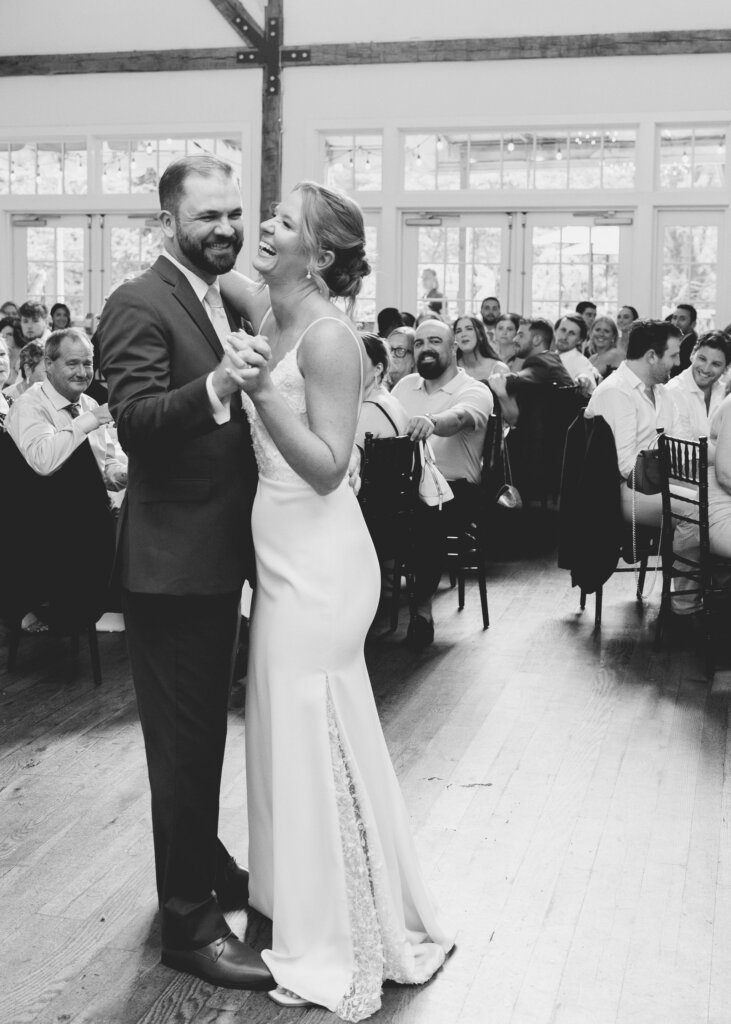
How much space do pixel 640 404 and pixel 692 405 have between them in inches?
19.0

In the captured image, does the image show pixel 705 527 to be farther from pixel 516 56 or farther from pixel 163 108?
pixel 163 108

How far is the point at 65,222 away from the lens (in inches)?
497

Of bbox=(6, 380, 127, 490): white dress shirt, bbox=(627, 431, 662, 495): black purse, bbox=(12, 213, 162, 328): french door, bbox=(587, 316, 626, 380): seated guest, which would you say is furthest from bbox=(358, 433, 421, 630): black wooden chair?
bbox=(12, 213, 162, 328): french door

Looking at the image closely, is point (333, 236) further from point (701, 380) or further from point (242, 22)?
point (242, 22)

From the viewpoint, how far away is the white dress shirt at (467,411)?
19.5ft

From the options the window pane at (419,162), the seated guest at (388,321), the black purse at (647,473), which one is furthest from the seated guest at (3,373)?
the window pane at (419,162)

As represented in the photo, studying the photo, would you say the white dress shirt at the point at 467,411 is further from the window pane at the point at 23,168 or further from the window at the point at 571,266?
the window pane at the point at 23,168

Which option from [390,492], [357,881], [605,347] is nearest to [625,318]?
[605,347]

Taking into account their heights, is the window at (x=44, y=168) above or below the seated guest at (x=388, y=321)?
above

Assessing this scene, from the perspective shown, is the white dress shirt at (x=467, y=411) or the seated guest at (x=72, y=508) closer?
the seated guest at (x=72, y=508)

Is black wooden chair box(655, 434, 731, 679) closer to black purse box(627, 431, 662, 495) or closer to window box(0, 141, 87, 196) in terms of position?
black purse box(627, 431, 662, 495)

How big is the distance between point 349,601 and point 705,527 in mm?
2707

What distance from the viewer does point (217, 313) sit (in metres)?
2.50

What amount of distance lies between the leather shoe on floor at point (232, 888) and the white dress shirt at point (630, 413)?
3249 millimetres
